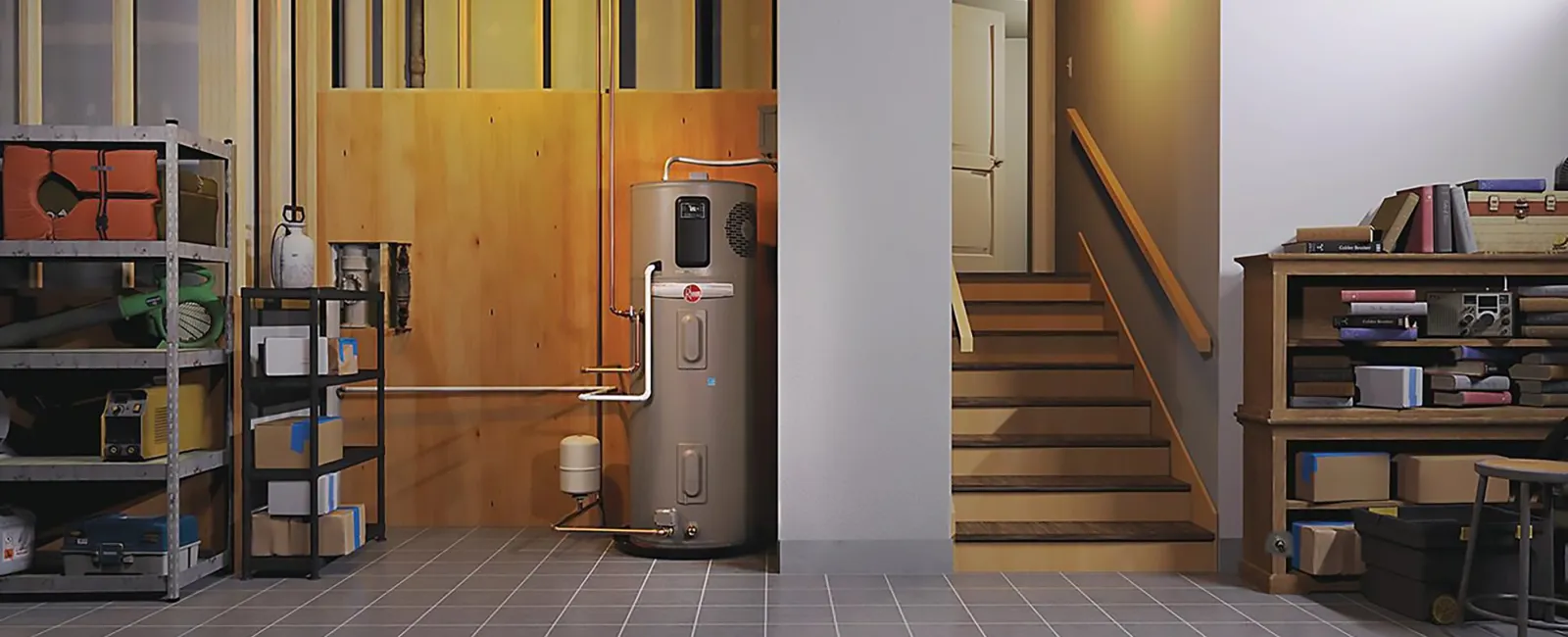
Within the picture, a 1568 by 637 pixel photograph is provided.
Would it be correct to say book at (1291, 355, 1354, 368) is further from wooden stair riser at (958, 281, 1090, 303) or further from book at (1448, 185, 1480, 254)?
wooden stair riser at (958, 281, 1090, 303)

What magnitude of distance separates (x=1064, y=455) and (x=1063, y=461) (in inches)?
1.1

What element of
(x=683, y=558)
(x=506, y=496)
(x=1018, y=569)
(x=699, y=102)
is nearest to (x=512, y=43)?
(x=699, y=102)

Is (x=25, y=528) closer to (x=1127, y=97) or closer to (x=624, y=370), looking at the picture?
(x=624, y=370)

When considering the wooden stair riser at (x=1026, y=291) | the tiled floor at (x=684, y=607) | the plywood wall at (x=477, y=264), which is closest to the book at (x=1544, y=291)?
the tiled floor at (x=684, y=607)

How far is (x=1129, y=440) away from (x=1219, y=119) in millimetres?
1555

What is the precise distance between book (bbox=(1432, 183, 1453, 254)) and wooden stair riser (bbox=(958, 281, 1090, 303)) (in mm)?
2557

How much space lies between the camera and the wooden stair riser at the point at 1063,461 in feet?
18.5

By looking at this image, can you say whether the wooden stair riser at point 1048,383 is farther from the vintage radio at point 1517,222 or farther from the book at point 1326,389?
the vintage radio at point 1517,222

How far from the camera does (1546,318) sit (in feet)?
15.3

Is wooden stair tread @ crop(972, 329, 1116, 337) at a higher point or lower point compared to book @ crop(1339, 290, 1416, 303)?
lower

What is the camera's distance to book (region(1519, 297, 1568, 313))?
4652 millimetres

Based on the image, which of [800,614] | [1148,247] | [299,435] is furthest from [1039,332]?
[299,435]

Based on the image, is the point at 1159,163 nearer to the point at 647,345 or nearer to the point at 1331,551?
the point at 1331,551

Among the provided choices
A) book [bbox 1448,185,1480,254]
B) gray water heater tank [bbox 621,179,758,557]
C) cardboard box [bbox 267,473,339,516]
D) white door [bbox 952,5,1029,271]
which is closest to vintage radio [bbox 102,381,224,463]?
cardboard box [bbox 267,473,339,516]
